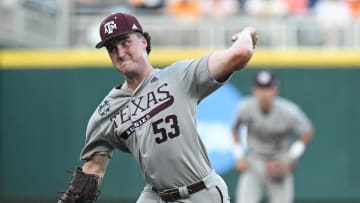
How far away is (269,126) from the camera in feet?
37.6

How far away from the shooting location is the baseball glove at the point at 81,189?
21.0 feet

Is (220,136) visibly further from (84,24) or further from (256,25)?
(84,24)

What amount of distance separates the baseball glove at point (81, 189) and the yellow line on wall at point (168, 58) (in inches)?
360

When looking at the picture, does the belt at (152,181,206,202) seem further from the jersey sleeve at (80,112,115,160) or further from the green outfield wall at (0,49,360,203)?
the green outfield wall at (0,49,360,203)

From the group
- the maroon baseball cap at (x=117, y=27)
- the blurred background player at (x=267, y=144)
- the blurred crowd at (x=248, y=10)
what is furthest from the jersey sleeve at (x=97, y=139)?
the blurred crowd at (x=248, y=10)

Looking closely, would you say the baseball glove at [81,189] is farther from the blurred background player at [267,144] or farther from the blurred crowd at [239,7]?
the blurred crowd at [239,7]

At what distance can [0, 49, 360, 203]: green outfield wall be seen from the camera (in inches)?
618

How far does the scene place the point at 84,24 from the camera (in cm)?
1592

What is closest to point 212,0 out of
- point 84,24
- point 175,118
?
point 84,24

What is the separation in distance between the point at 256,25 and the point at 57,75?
3.29 meters

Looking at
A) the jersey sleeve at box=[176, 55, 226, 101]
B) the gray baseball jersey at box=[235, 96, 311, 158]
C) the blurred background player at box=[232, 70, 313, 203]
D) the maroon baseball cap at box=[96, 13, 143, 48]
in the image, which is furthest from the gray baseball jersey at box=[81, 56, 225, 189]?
the gray baseball jersey at box=[235, 96, 311, 158]

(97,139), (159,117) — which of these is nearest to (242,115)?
(97,139)

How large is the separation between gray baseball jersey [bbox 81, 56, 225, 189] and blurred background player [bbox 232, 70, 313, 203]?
492 cm

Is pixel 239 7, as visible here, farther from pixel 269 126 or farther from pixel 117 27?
pixel 117 27
